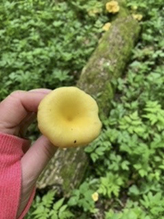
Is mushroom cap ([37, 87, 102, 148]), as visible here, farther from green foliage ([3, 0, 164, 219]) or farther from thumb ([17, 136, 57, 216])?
green foliage ([3, 0, 164, 219])

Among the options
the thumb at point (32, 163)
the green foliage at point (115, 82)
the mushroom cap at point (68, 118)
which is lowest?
the green foliage at point (115, 82)

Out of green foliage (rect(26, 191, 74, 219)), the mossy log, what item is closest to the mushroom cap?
green foliage (rect(26, 191, 74, 219))

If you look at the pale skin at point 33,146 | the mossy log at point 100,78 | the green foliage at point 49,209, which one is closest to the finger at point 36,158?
the pale skin at point 33,146

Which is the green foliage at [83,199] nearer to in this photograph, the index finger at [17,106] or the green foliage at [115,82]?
the green foliage at [115,82]

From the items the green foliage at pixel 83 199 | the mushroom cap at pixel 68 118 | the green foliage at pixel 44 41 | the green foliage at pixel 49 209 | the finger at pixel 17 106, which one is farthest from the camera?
the green foliage at pixel 44 41

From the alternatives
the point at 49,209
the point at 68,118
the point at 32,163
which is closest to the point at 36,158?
the point at 32,163

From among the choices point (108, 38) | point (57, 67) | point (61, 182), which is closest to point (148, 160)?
point (61, 182)

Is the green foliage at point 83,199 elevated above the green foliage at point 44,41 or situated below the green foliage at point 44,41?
below

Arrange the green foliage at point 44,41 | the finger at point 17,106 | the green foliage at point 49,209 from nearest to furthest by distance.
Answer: the finger at point 17,106 < the green foliage at point 49,209 < the green foliage at point 44,41
